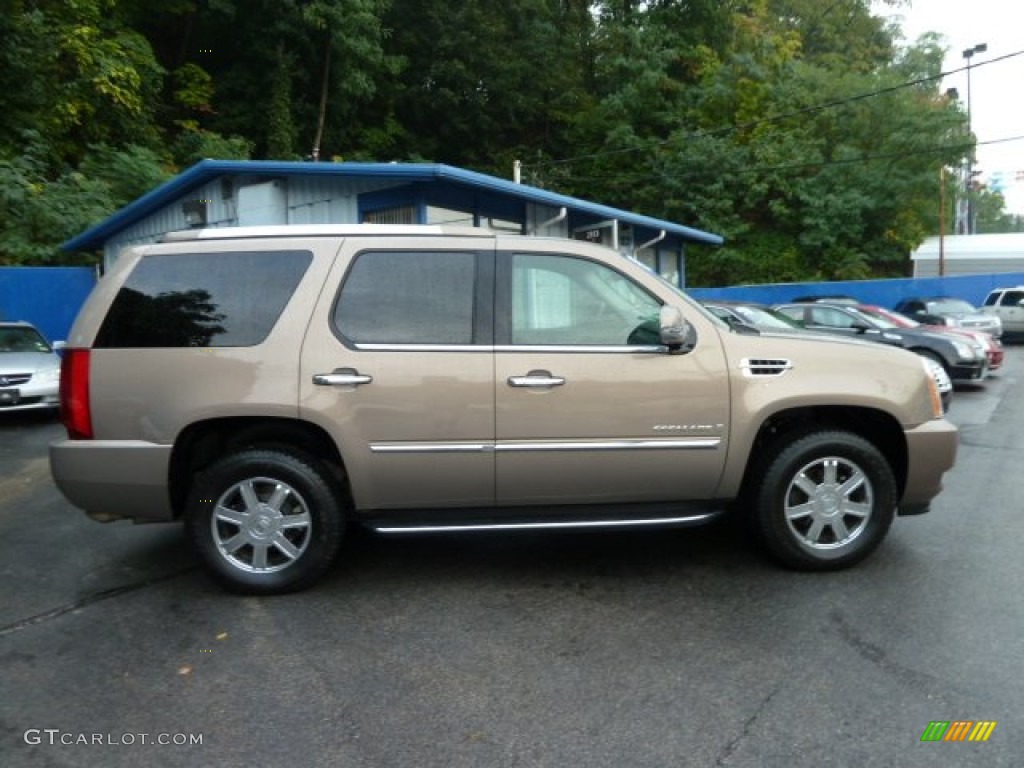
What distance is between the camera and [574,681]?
3.22 m

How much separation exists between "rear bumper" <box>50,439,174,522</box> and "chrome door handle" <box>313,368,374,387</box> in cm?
87

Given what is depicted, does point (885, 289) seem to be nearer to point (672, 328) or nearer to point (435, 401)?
point (672, 328)

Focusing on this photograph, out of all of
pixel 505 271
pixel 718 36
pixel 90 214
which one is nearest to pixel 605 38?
pixel 718 36

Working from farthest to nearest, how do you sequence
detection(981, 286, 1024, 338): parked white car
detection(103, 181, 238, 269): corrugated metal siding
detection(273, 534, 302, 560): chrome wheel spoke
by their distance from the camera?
detection(981, 286, 1024, 338): parked white car < detection(103, 181, 238, 269): corrugated metal siding < detection(273, 534, 302, 560): chrome wheel spoke

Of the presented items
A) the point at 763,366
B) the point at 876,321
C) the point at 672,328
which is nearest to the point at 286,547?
the point at 672,328

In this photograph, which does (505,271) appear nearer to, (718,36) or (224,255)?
(224,255)

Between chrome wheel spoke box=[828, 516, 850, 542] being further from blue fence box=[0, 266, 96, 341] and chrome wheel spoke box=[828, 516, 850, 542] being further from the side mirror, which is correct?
blue fence box=[0, 266, 96, 341]

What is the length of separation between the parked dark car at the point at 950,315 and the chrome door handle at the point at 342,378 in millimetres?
18466

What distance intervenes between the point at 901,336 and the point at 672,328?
1069 centimetres

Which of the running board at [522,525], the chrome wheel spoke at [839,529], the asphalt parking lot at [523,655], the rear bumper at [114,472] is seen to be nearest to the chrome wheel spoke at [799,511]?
the chrome wheel spoke at [839,529]

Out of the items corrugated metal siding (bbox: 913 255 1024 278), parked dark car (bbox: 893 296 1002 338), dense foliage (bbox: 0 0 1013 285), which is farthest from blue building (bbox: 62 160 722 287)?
corrugated metal siding (bbox: 913 255 1024 278)

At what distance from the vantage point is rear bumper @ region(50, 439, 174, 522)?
158 inches

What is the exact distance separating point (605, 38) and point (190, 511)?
119 ft

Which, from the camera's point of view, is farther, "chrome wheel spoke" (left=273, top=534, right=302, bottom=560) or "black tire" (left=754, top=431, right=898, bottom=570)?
"black tire" (left=754, top=431, right=898, bottom=570)
